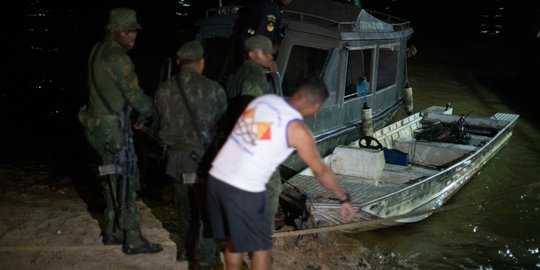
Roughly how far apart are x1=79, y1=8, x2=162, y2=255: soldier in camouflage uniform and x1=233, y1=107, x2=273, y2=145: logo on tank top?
1338 millimetres

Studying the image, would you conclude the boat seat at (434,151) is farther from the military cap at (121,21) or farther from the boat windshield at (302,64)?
the military cap at (121,21)

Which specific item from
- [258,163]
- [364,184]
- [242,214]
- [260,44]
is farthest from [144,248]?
[364,184]

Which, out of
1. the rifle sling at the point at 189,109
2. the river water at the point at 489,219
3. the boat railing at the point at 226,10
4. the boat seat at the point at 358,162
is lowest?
the river water at the point at 489,219

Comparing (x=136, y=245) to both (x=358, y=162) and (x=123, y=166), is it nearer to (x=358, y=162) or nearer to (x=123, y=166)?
(x=123, y=166)

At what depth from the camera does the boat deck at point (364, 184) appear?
5.85 metres

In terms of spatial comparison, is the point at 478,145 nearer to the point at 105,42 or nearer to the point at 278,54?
the point at 278,54

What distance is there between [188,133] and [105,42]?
110 cm

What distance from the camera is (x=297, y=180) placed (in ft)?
20.4

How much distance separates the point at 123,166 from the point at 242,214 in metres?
1.59

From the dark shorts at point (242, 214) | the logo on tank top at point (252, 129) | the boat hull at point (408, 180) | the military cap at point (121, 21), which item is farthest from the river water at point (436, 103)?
the logo on tank top at point (252, 129)

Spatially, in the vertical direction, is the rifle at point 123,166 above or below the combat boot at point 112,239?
above

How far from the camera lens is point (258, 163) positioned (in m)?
3.11

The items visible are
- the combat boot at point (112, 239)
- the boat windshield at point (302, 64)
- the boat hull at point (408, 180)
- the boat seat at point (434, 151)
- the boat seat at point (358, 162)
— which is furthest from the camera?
the boat seat at point (434, 151)

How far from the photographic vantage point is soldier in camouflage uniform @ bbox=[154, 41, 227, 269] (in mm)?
4012
